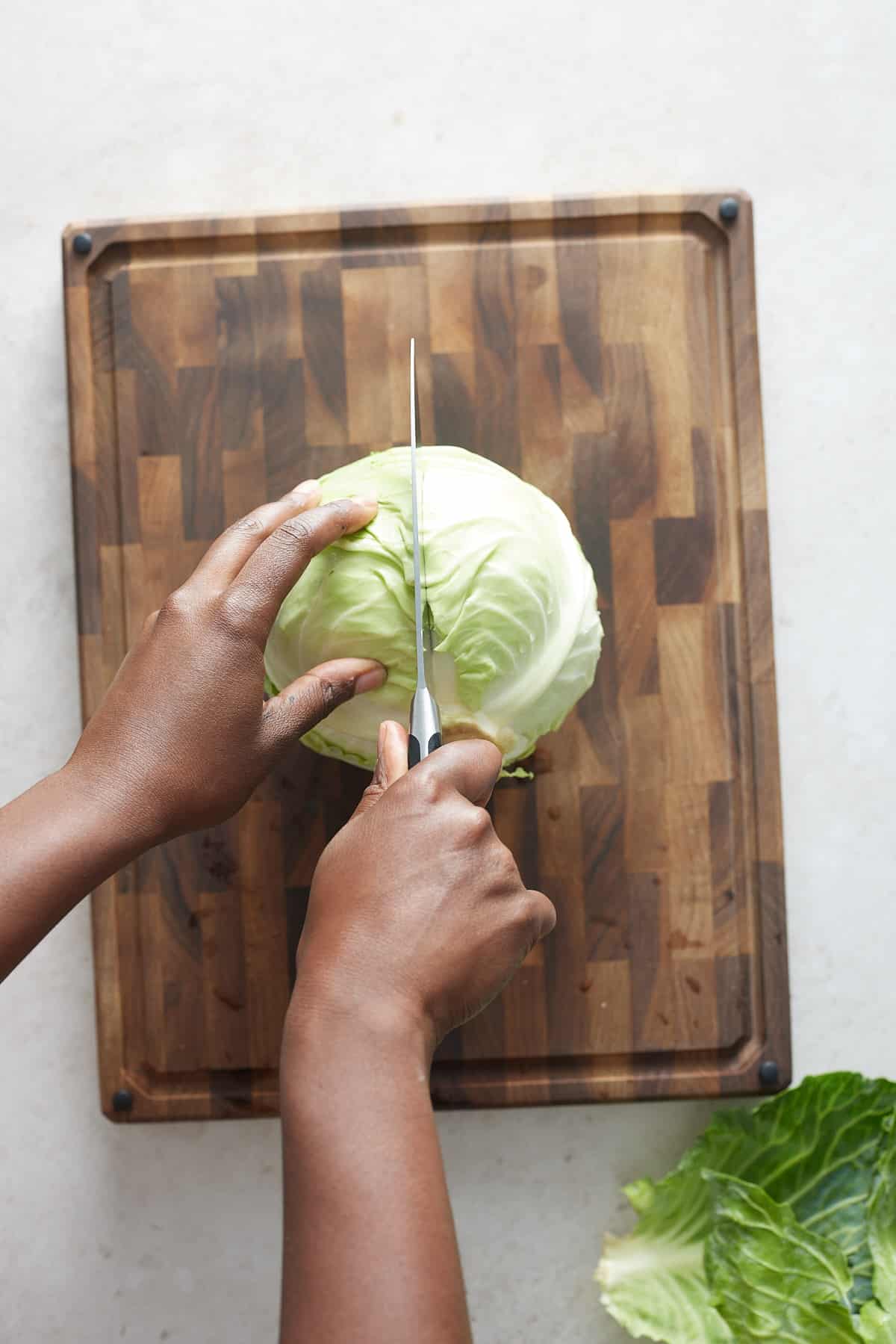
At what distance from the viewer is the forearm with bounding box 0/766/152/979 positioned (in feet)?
4.43

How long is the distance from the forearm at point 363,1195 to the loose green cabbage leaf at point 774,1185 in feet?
2.60

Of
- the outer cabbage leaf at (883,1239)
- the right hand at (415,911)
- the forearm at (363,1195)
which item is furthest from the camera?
the outer cabbage leaf at (883,1239)

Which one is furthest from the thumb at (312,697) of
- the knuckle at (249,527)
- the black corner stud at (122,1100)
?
the black corner stud at (122,1100)

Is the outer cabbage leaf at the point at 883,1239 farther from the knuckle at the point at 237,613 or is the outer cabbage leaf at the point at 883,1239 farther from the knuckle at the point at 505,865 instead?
the knuckle at the point at 237,613

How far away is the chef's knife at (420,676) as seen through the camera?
50.1 inches

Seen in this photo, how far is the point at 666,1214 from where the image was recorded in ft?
5.87

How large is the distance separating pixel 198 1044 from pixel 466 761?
0.89 metres

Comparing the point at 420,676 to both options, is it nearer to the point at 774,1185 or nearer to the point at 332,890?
the point at 332,890

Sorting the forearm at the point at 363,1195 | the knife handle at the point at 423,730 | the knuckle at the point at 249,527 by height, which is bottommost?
the forearm at the point at 363,1195

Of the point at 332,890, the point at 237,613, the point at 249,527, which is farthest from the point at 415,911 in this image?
the point at 249,527

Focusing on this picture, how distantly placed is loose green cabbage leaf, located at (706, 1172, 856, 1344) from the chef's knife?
3.07 ft

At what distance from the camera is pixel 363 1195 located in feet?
3.58

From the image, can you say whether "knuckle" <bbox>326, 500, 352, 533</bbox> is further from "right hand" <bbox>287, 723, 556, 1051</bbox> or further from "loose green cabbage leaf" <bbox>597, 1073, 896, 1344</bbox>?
"loose green cabbage leaf" <bbox>597, 1073, 896, 1344</bbox>

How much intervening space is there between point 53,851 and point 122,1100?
654 mm
